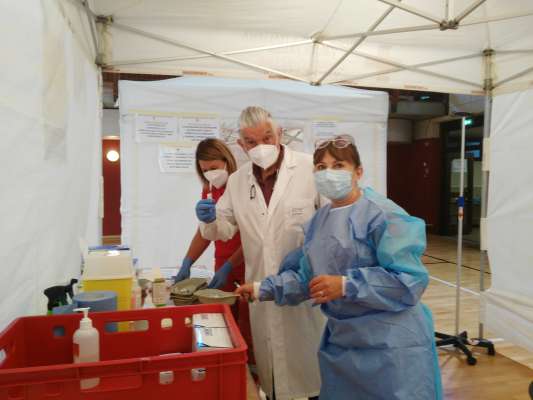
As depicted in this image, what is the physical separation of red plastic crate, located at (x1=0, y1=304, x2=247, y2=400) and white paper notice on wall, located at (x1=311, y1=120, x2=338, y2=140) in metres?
2.42

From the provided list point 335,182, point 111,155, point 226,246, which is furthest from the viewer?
point 111,155

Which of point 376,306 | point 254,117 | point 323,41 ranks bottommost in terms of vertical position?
point 376,306

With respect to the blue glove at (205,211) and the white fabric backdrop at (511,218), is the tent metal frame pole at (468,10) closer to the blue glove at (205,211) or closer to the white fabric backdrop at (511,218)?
the white fabric backdrop at (511,218)

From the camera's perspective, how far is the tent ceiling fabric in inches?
95.0

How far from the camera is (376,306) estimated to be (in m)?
1.26

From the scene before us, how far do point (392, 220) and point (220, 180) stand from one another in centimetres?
111

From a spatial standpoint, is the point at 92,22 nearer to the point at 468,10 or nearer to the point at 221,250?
the point at 221,250

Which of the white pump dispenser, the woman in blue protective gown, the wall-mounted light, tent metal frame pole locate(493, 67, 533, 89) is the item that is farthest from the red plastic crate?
the wall-mounted light

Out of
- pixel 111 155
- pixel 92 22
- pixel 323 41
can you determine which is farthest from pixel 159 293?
pixel 111 155

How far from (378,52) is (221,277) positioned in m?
1.89

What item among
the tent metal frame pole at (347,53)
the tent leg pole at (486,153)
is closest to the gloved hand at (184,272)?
the tent metal frame pole at (347,53)

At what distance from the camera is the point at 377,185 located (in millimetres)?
3451

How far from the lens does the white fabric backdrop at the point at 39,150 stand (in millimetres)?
1044

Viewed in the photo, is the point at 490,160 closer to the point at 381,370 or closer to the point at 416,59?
the point at 416,59
